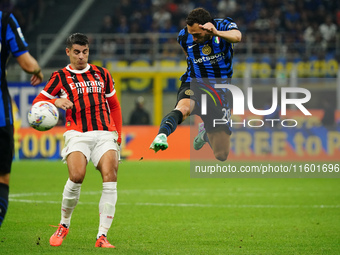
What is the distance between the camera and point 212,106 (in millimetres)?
8758

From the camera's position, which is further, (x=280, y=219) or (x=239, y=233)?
(x=280, y=219)

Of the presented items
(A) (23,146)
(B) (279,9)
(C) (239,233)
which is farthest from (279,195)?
(B) (279,9)

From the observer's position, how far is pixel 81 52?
7273 mm

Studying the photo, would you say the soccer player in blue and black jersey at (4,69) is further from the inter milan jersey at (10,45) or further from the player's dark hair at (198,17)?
the player's dark hair at (198,17)

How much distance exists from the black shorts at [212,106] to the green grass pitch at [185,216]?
1.38m

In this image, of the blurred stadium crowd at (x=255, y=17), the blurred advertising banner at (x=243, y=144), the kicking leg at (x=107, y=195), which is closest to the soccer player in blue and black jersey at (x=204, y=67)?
the kicking leg at (x=107, y=195)

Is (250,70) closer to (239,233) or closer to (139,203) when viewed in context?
(139,203)

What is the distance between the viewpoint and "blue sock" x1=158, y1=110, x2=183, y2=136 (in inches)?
299

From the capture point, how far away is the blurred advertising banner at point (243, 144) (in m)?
20.3

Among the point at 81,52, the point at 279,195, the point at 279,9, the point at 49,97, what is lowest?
the point at 279,195

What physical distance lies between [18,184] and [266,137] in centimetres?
882

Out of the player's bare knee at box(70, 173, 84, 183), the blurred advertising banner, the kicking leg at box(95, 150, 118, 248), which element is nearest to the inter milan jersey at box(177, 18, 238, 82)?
the kicking leg at box(95, 150, 118, 248)

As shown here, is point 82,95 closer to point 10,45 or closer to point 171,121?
point 171,121

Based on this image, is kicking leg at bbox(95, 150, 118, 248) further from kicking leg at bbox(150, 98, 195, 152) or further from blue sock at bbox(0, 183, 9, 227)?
blue sock at bbox(0, 183, 9, 227)
